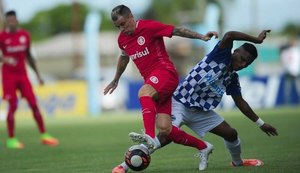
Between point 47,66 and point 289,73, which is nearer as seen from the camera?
point 289,73

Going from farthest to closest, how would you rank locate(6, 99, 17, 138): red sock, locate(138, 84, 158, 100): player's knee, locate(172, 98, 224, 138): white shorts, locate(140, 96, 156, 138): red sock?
locate(6, 99, 17, 138): red sock < locate(172, 98, 224, 138): white shorts < locate(138, 84, 158, 100): player's knee < locate(140, 96, 156, 138): red sock

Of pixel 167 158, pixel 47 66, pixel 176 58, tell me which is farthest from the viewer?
pixel 47 66

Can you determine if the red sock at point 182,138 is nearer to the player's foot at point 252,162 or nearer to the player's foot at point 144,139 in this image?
the player's foot at point 144,139

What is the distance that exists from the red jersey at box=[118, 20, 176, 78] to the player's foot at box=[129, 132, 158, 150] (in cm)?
106

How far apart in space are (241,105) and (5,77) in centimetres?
698

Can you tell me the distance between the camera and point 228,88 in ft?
34.2

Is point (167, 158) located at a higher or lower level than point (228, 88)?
lower

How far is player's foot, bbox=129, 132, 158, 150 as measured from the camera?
→ 922 centimetres

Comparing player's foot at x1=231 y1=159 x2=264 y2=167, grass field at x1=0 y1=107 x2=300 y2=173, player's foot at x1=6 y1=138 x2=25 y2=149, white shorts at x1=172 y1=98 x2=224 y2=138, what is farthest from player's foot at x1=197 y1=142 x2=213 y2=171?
player's foot at x1=6 y1=138 x2=25 y2=149

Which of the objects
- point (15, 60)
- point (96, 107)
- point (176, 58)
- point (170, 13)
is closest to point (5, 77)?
point (15, 60)

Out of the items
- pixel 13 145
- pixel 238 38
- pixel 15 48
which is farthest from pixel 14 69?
pixel 238 38

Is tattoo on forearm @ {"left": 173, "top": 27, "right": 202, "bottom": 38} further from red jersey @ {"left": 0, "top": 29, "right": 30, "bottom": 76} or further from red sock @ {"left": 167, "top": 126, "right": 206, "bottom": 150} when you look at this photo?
red jersey @ {"left": 0, "top": 29, "right": 30, "bottom": 76}

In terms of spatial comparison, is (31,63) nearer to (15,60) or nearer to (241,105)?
(15,60)

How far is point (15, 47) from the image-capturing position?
16047mm
